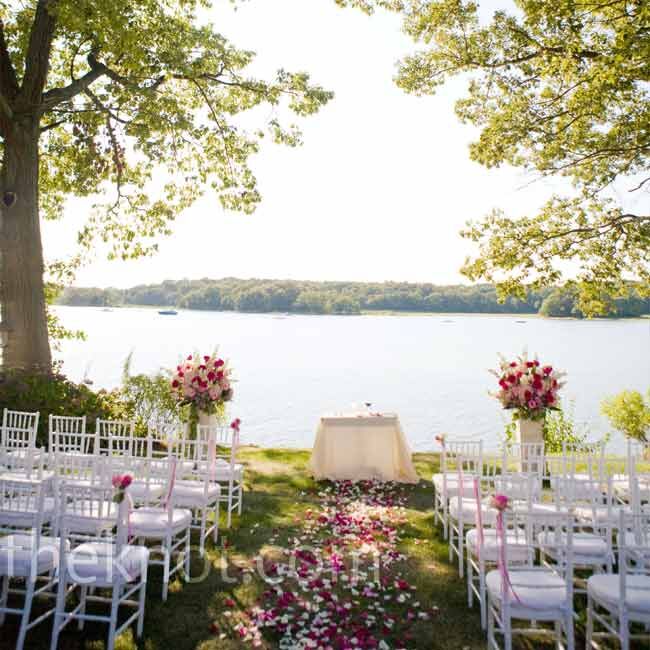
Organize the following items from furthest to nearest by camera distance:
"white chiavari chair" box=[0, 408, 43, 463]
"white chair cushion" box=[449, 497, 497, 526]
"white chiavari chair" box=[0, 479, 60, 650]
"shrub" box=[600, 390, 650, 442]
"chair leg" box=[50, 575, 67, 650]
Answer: "shrub" box=[600, 390, 650, 442] → "white chiavari chair" box=[0, 408, 43, 463] → "white chair cushion" box=[449, 497, 497, 526] → "white chiavari chair" box=[0, 479, 60, 650] → "chair leg" box=[50, 575, 67, 650]

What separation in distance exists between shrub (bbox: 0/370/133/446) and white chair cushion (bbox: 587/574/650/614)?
7.38 meters

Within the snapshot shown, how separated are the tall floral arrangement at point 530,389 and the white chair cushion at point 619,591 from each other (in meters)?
4.11

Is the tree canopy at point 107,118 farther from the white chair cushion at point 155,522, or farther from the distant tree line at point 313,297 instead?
the distant tree line at point 313,297

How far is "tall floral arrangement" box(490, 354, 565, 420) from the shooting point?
24.1ft

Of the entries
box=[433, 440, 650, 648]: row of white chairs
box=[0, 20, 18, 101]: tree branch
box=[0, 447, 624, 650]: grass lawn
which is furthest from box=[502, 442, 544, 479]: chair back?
box=[0, 20, 18, 101]: tree branch

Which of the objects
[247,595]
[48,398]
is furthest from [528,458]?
[48,398]

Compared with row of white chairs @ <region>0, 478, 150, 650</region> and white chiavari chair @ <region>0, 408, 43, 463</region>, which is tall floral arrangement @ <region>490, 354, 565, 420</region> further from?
white chiavari chair @ <region>0, 408, 43, 463</region>

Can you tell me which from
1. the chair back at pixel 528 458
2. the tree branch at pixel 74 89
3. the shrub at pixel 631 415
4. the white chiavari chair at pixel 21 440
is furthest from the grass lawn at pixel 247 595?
the tree branch at pixel 74 89

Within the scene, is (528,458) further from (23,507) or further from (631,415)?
(631,415)

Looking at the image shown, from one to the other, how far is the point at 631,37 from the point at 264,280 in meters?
36.0

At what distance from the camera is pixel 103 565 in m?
3.38

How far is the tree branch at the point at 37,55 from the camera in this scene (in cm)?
920

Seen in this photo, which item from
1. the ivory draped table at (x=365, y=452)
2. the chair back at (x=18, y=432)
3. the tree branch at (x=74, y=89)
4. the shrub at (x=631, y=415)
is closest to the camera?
the chair back at (x=18, y=432)

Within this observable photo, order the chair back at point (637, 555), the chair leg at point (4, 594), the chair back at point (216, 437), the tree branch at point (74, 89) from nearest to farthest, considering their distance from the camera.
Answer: the chair back at point (637, 555) < the chair leg at point (4, 594) < the chair back at point (216, 437) < the tree branch at point (74, 89)
